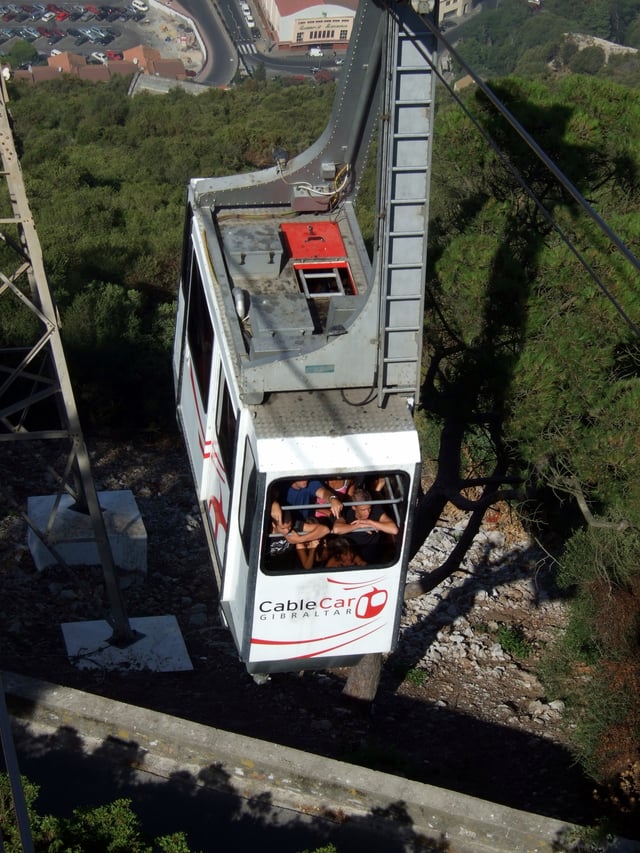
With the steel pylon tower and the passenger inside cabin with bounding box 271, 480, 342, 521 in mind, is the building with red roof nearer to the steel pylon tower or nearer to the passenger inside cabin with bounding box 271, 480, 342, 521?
the steel pylon tower

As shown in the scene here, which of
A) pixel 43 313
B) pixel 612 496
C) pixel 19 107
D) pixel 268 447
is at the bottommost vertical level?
pixel 19 107

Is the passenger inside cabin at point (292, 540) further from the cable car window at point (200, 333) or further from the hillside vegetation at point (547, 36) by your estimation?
the hillside vegetation at point (547, 36)

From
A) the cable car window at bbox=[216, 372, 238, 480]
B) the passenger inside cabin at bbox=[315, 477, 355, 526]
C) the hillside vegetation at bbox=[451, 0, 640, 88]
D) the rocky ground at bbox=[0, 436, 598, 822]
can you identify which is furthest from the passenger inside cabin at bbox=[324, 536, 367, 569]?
the hillside vegetation at bbox=[451, 0, 640, 88]

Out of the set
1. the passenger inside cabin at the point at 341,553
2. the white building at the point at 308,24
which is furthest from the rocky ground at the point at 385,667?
the white building at the point at 308,24

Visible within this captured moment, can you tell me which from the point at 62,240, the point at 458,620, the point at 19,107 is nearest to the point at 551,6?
the point at 19,107

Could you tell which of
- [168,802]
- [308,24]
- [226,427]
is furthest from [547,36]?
[168,802]

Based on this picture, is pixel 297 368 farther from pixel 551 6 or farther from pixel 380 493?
pixel 551 6
